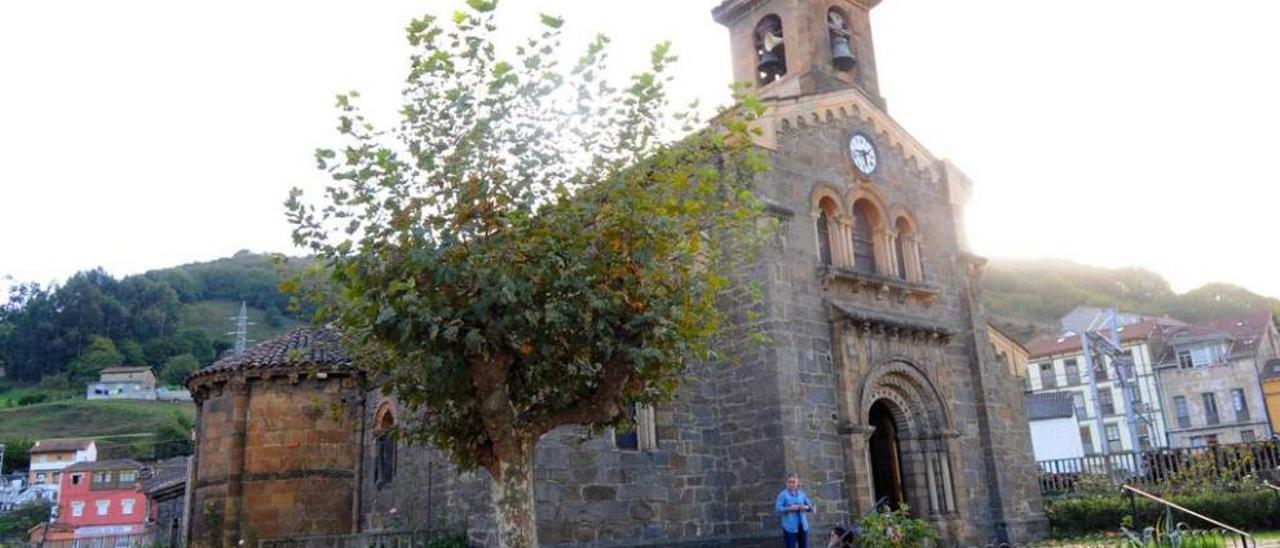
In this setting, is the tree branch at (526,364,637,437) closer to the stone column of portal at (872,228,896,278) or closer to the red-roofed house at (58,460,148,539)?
the stone column of portal at (872,228,896,278)

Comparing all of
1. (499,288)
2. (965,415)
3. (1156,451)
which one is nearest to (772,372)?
(965,415)

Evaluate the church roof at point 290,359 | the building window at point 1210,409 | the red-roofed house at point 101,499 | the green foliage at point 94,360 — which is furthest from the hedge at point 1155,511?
the green foliage at point 94,360

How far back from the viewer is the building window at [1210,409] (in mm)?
54688

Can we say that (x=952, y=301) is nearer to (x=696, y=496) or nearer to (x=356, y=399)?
(x=696, y=496)

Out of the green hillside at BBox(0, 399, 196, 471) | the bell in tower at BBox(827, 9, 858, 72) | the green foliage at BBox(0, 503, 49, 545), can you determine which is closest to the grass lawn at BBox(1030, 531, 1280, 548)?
the bell in tower at BBox(827, 9, 858, 72)

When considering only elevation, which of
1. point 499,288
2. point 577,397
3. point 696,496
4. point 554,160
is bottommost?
point 696,496

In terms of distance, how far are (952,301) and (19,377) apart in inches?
5055

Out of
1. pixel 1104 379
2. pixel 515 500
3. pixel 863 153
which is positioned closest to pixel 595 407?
pixel 515 500

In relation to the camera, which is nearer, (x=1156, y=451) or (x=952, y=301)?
(x=952, y=301)

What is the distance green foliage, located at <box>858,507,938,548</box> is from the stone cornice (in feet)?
23.0

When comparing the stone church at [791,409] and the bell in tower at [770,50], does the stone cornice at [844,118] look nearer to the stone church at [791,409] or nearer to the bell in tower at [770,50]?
the stone church at [791,409]

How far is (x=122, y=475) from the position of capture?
73000 mm

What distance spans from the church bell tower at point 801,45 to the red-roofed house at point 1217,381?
1774 inches

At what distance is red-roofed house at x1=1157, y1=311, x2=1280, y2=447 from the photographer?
175 feet
